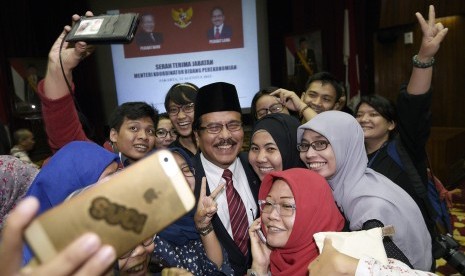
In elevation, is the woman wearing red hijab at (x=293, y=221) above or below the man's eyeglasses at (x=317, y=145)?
below

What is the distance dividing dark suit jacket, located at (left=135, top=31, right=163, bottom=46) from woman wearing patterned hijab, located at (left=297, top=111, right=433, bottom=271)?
4717 mm

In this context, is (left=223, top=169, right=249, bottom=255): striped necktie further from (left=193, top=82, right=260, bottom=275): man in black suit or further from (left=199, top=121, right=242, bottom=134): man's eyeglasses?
(left=199, top=121, right=242, bottom=134): man's eyeglasses

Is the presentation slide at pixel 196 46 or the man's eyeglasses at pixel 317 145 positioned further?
the presentation slide at pixel 196 46

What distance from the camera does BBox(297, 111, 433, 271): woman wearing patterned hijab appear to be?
121cm

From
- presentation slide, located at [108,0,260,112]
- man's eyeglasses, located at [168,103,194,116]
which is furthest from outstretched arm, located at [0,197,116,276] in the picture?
presentation slide, located at [108,0,260,112]

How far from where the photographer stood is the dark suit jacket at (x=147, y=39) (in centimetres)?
578

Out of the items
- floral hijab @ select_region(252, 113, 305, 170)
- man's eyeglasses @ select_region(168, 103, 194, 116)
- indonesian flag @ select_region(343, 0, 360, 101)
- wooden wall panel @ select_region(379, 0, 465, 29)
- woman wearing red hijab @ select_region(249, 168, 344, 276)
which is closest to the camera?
woman wearing red hijab @ select_region(249, 168, 344, 276)

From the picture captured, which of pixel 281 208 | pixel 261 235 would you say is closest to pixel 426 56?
pixel 281 208

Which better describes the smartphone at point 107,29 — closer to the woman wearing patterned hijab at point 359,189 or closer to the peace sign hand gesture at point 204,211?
the peace sign hand gesture at point 204,211

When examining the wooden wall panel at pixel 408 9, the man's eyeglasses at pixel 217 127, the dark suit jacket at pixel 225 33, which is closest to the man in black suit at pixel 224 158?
the man's eyeglasses at pixel 217 127

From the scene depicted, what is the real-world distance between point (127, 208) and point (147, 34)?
18.9 feet

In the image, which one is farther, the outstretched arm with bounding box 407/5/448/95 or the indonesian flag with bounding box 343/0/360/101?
the indonesian flag with bounding box 343/0/360/101

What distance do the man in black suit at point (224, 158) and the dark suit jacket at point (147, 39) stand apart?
14.5 feet

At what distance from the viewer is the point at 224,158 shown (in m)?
1.63
